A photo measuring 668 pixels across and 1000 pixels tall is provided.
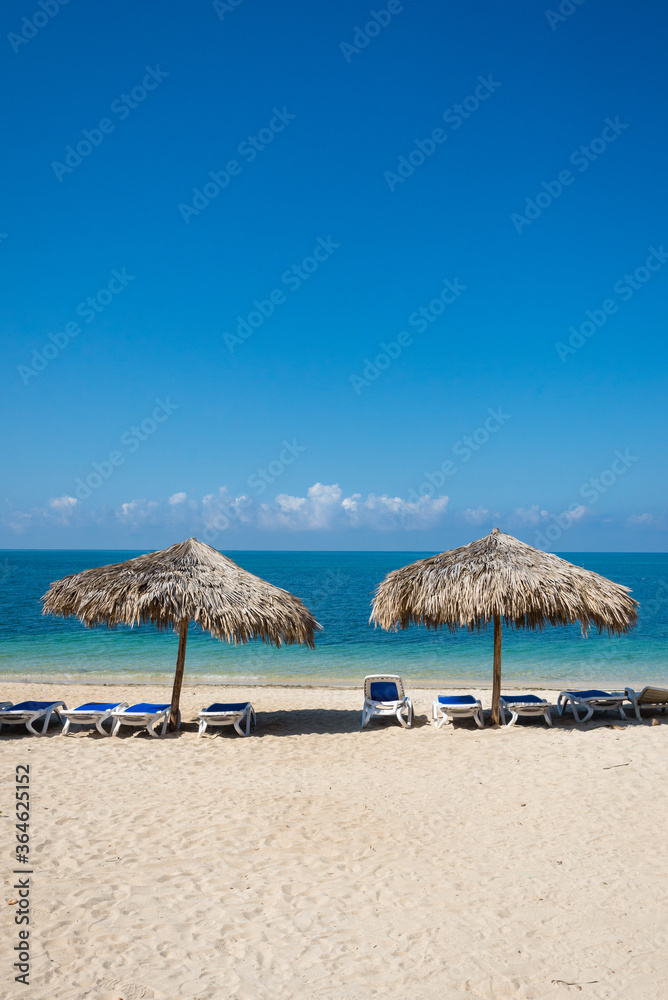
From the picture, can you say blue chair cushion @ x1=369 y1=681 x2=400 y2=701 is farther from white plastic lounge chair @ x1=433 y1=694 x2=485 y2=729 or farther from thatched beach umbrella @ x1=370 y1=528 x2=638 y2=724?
thatched beach umbrella @ x1=370 y1=528 x2=638 y2=724

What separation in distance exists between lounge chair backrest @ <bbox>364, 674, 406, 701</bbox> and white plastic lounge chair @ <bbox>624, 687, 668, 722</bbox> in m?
3.62

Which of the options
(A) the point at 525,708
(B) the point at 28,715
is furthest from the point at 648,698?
(B) the point at 28,715

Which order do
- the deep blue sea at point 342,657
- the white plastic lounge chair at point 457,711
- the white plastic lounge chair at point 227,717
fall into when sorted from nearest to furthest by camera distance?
the white plastic lounge chair at point 227,717 < the white plastic lounge chair at point 457,711 < the deep blue sea at point 342,657

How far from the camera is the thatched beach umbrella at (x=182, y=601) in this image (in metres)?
8.84

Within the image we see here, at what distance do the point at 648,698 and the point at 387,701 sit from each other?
162 inches

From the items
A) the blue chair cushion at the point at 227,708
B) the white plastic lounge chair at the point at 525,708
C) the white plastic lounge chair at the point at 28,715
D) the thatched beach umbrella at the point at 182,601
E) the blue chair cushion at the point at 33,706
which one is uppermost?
the thatched beach umbrella at the point at 182,601

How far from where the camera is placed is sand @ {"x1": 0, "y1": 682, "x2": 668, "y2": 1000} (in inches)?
142

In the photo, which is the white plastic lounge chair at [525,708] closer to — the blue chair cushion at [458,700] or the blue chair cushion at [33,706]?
the blue chair cushion at [458,700]

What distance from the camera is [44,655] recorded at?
20000 mm

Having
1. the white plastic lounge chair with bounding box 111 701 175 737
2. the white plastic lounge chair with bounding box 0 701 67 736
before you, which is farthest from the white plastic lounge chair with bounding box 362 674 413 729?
the white plastic lounge chair with bounding box 0 701 67 736

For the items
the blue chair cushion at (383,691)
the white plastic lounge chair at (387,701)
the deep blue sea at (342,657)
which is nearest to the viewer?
the white plastic lounge chair at (387,701)

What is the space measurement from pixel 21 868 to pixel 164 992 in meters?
1.97

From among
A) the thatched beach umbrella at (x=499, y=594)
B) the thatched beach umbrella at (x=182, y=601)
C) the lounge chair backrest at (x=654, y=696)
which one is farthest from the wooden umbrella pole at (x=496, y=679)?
the thatched beach umbrella at (x=182, y=601)

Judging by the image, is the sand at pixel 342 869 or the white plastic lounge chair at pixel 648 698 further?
the white plastic lounge chair at pixel 648 698
